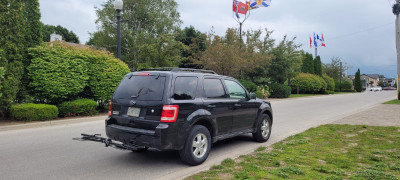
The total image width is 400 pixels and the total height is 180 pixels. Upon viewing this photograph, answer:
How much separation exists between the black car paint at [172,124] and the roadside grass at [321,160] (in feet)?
2.35

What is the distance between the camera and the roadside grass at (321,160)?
424cm

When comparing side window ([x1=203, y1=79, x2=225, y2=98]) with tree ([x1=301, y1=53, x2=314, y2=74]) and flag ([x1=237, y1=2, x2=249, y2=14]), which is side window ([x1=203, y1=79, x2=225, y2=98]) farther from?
tree ([x1=301, y1=53, x2=314, y2=74])

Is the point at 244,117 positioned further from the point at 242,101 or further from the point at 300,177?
the point at 300,177

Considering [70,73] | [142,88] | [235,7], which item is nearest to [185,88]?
[142,88]

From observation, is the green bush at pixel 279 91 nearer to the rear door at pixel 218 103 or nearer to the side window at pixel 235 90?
the side window at pixel 235 90

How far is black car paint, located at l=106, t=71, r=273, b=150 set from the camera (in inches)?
181

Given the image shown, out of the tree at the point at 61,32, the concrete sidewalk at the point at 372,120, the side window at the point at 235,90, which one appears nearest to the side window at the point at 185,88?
the side window at the point at 235,90

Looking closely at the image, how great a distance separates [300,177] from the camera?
13.5ft

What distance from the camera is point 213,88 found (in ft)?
18.7

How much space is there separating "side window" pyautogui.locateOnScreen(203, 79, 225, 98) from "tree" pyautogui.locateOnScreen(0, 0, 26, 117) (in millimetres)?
7690

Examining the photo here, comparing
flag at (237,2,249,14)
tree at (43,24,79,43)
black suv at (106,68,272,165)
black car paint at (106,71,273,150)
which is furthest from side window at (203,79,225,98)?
tree at (43,24,79,43)

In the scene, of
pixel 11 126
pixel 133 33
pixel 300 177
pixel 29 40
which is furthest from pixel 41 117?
pixel 133 33

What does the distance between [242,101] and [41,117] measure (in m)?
7.38

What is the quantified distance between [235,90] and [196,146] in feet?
6.13
